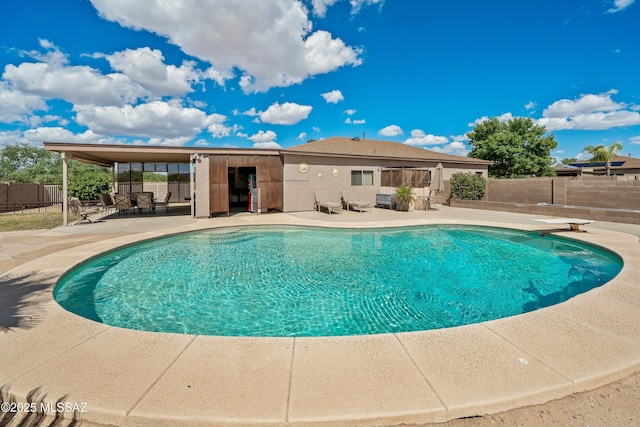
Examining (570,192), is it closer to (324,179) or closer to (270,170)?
(324,179)

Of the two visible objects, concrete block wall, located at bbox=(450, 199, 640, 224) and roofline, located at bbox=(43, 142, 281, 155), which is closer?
roofline, located at bbox=(43, 142, 281, 155)

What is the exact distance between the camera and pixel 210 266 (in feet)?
22.5

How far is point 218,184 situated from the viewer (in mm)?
13234

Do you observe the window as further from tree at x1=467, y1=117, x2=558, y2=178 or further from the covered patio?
tree at x1=467, y1=117, x2=558, y2=178

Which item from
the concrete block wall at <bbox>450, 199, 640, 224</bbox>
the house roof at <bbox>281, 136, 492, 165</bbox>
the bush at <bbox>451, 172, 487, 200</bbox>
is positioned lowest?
the concrete block wall at <bbox>450, 199, 640, 224</bbox>

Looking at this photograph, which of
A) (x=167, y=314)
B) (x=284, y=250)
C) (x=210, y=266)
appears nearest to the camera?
(x=167, y=314)

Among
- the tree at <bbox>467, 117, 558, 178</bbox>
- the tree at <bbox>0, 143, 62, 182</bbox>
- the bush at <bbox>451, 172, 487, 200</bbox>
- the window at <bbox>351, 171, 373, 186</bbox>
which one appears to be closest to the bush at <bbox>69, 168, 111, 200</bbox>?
the window at <bbox>351, 171, 373, 186</bbox>

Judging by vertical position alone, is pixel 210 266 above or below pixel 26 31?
below

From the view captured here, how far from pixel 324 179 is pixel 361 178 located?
9.56ft

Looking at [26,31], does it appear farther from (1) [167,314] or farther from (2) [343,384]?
(2) [343,384]

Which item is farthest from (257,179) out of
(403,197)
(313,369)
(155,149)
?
(313,369)

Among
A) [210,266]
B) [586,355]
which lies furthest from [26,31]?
[586,355]

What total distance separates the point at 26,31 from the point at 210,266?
64.3 feet

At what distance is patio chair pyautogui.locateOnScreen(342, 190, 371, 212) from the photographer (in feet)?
51.0
